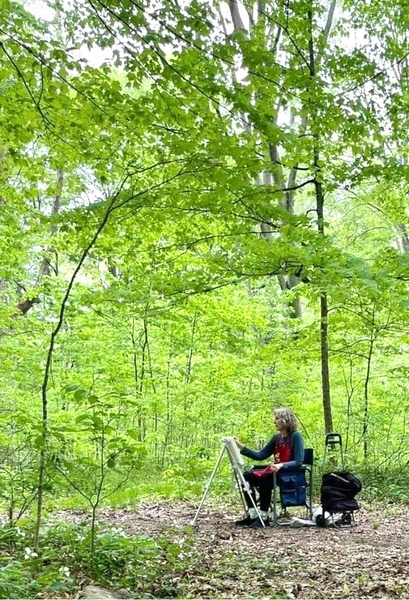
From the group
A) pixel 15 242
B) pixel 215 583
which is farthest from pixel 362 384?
pixel 215 583

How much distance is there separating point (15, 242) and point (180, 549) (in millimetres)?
4313

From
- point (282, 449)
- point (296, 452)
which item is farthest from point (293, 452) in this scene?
point (282, 449)

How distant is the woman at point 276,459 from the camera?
17.1ft

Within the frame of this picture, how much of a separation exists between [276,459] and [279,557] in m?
1.82

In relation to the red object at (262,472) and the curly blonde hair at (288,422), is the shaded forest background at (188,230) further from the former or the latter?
the red object at (262,472)

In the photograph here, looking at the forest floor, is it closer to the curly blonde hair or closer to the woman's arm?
the woman's arm

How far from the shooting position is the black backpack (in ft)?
16.8

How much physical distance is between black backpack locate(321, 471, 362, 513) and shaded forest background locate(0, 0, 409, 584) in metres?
1.66

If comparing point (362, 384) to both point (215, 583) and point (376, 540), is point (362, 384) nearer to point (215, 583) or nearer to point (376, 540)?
point (376, 540)

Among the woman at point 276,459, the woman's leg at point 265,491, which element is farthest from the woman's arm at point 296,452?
the woman's leg at point 265,491

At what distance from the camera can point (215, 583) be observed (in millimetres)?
3121

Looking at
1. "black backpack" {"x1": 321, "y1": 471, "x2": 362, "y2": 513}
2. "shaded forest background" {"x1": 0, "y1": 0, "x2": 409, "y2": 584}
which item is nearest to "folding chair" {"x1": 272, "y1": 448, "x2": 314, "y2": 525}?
"black backpack" {"x1": 321, "y1": 471, "x2": 362, "y2": 513}

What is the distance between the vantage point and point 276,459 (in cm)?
564

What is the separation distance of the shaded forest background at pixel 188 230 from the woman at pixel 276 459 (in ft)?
4.32
